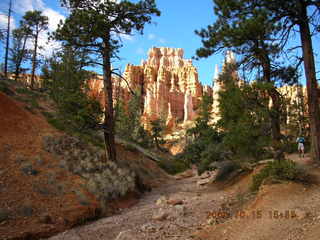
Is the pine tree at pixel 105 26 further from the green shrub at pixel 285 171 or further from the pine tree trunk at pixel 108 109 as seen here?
the green shrub at pixel 285 171

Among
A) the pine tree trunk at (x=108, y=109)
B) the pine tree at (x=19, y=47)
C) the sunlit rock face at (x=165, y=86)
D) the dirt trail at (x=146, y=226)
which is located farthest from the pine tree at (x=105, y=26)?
the sunlit rock face at (x=165, y=86)

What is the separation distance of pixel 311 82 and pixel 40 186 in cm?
996

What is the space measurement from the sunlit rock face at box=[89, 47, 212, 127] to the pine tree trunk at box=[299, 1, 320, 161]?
65782 mm

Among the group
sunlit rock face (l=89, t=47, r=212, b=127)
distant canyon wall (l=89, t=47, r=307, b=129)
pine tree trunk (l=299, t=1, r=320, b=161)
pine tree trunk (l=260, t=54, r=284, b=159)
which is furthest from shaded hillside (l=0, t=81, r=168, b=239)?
distant canyon wall (l=89, t=47, r=307, b=129)

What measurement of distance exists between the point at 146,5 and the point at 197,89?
85.7 m

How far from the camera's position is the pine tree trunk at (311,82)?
8.20 metres

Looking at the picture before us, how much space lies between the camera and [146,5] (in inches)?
447

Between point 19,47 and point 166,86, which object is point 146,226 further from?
point 166,86

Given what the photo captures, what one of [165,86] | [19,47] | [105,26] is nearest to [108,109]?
[105,26]

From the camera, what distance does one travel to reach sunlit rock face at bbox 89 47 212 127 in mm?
81250

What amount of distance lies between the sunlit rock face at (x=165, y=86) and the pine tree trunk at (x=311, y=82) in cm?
6578

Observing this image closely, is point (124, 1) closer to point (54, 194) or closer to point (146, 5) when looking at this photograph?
point (146, 5)

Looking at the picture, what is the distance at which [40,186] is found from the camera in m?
7.76

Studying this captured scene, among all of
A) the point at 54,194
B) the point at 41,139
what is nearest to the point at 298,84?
the point at 54,194
